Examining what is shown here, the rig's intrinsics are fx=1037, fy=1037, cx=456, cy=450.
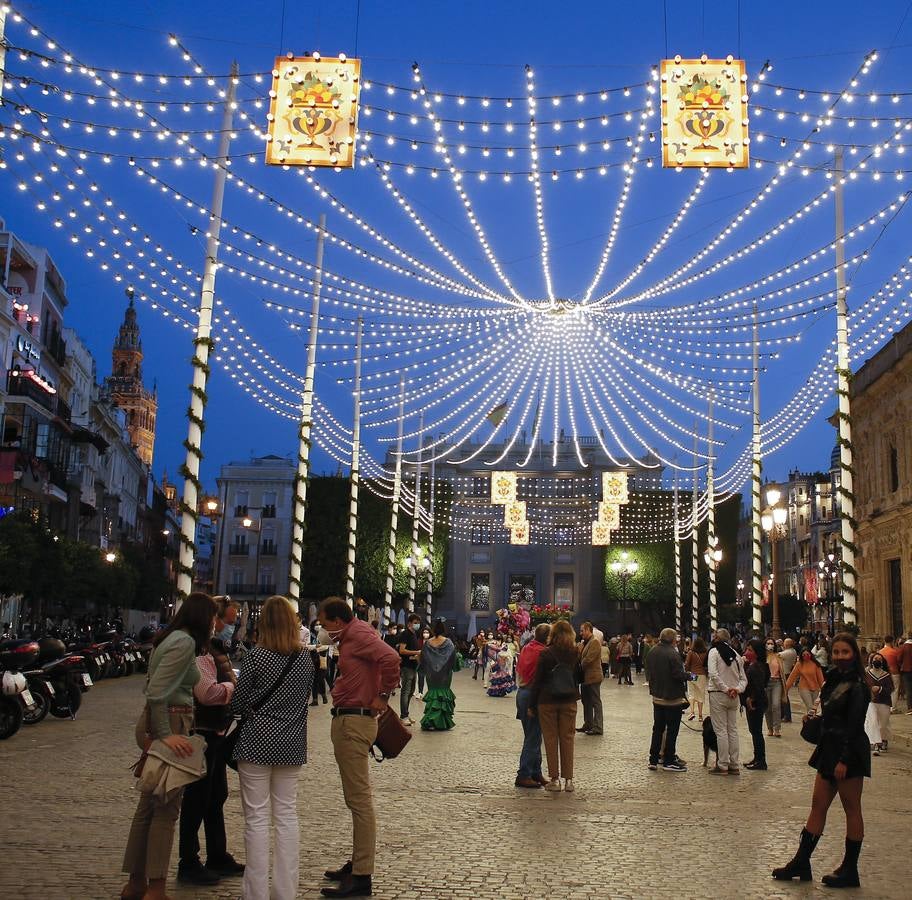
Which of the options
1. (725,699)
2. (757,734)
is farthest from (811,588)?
(725,699)

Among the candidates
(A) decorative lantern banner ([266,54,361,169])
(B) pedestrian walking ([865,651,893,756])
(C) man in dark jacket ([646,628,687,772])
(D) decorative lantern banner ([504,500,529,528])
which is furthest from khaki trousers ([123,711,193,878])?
(D) decorative lantern banner ([504,500,529,528])

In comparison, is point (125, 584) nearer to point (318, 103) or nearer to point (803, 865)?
point (318, 103)

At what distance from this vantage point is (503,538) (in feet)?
209

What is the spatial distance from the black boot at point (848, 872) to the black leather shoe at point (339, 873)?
9.54ft

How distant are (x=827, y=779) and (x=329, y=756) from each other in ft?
21.6

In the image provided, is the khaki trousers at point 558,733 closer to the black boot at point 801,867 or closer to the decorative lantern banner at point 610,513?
the black boot at point 801,867

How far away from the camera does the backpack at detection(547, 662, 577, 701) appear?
10.1m

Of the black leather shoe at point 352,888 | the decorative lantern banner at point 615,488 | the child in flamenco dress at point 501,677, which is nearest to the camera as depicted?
the black leather shoe at point 352,888

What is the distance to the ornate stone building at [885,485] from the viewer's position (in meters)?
30.1

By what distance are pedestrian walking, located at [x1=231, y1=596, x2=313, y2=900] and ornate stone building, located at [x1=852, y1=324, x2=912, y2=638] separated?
26.9 metres

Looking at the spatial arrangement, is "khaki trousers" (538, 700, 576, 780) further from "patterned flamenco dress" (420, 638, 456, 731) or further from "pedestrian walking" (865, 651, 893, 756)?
"pedestrian walking" (865, 651, 893, 756)

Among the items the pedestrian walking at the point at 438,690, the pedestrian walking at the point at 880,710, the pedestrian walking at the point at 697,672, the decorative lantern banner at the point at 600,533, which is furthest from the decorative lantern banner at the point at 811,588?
the pedestrian walking at the point at 438,690

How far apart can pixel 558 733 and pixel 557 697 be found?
0.39 meters

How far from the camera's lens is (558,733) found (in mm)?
10234
